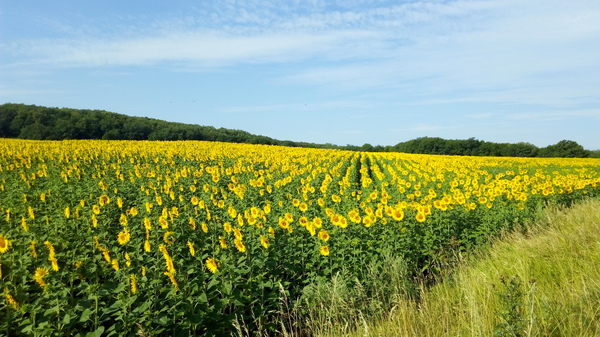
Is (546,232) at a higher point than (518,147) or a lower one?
lower

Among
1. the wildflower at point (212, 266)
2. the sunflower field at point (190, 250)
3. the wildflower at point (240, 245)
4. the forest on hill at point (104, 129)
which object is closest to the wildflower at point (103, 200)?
the sunflower field at point (190, 250)

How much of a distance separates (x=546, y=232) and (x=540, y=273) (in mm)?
2937

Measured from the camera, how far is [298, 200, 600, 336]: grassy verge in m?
3.17

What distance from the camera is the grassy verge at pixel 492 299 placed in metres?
3.17

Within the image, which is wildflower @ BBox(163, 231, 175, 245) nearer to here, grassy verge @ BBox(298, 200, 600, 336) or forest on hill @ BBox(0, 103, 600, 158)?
grassy verge @ BBox(298, 200, 600, 336)

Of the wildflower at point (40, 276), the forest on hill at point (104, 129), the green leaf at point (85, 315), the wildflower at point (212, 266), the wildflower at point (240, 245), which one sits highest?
the forest on hill at point (104, 129)

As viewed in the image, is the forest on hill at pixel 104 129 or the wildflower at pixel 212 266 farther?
the forest on hill at pixel 104 129

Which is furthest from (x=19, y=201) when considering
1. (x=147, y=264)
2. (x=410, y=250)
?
(x=410, y=250)

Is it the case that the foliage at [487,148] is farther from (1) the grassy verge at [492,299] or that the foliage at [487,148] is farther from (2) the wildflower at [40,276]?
(2) the wildflower at [40,276]

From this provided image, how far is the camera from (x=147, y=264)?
4695 millimetres

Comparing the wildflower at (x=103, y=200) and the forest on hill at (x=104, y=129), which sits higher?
the forest on hill at (x=104, y=129)

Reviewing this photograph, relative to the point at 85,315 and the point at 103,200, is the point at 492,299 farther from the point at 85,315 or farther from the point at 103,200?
the point at 103,200

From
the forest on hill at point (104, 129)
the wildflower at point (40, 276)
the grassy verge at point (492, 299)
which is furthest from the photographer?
the forest on hill at point (104, 129)

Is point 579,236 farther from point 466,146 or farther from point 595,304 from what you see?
point 466,146
